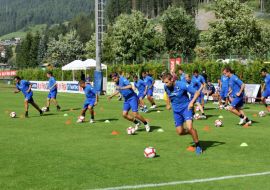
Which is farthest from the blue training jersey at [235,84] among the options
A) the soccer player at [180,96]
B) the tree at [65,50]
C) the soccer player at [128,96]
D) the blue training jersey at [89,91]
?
the tree at [65,50]

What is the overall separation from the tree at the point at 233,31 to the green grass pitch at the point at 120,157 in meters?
47.5

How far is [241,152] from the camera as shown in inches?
481

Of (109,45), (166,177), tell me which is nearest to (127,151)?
(166,177)

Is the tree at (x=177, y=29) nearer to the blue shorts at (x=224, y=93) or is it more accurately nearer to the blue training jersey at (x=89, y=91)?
the blue shorts at (x=224, y=93)

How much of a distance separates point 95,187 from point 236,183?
2.59m

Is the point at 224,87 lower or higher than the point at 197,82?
lower

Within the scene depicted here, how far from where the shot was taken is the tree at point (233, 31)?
6512 cm

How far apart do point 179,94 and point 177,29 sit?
74.9 meters

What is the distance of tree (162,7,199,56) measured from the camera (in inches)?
3354

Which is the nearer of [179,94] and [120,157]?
[120,157]

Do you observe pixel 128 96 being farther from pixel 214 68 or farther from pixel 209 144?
pixel 214 68

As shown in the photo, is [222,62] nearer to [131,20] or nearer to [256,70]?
[256,70]

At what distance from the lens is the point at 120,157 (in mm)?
11820

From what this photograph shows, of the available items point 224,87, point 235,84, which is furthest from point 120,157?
point 224,87
